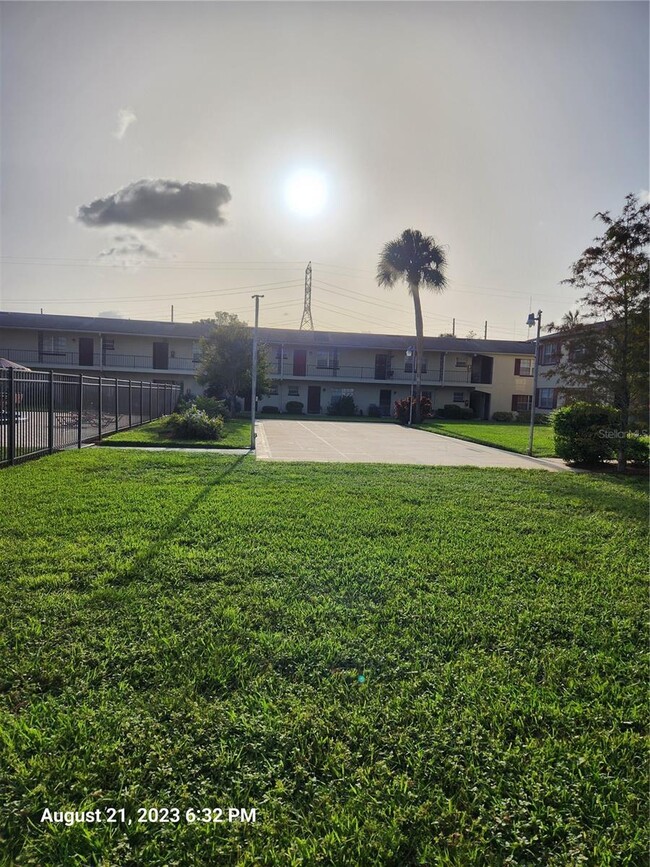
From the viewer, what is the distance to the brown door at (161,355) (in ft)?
126

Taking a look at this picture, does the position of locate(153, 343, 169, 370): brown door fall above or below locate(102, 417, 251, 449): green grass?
above

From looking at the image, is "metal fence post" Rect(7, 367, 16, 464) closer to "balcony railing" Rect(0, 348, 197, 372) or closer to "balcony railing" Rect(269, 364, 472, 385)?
"balcony railing" Rect(0, 348, 197, 372)

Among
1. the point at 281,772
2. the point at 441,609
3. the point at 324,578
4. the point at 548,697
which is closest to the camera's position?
the point at 281,772

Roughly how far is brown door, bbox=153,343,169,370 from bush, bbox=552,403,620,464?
30.5 m

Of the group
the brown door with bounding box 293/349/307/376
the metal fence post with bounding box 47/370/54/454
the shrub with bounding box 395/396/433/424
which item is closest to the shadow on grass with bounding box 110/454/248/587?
the metal fence post with bounding box 47/370/54/454

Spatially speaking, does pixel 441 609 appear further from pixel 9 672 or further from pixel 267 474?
pixel 267 474

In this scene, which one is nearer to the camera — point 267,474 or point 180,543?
point 180,543

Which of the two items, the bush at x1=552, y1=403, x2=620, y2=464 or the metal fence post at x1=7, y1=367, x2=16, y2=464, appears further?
the bush at x1=552, y1=403, x2=620, y2=464

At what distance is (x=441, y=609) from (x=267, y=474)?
6.73m

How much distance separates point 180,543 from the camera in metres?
5.40

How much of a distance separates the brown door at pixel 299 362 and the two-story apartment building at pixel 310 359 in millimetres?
79

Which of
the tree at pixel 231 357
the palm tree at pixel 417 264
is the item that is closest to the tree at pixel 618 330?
the tree at pixel 231 357

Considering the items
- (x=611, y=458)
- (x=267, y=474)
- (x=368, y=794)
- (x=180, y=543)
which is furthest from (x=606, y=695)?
(x=611, y=458)

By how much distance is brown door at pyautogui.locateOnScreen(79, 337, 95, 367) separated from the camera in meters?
37.7
